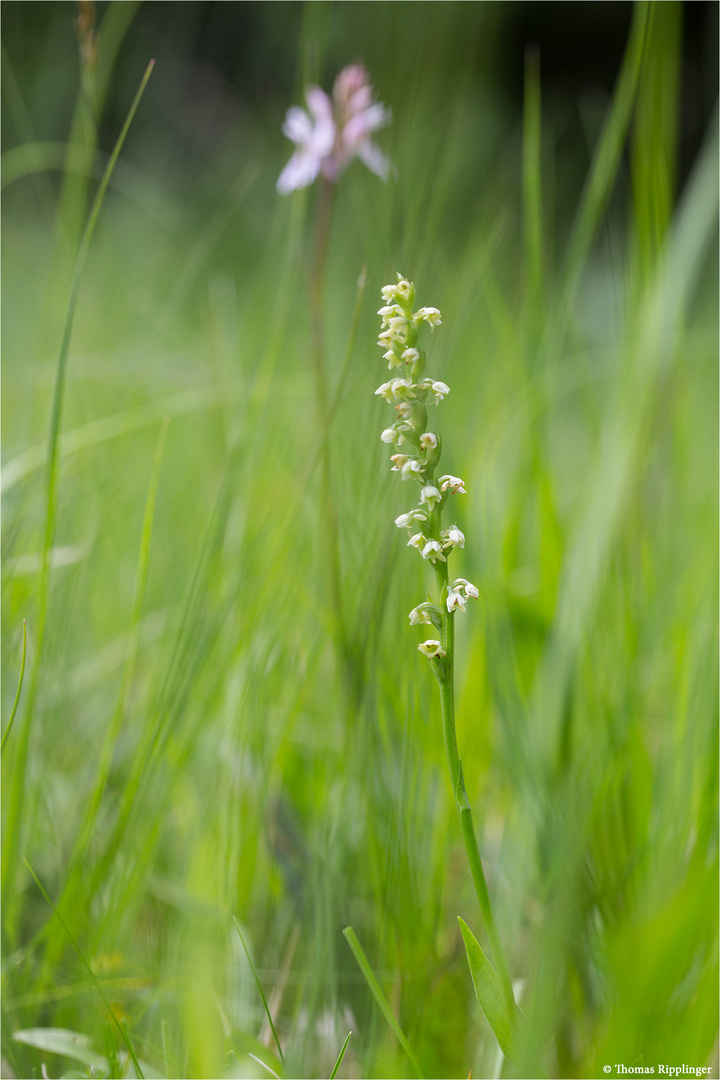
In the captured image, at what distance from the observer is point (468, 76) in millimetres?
591

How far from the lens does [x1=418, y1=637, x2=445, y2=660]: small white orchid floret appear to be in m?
0.29

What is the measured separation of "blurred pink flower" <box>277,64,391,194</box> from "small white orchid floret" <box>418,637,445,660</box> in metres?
0.60

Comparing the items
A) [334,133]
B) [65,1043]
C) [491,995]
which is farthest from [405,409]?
[334,133]

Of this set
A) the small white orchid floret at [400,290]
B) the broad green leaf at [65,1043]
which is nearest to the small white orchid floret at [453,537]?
the small white orchid floret at [400,290]

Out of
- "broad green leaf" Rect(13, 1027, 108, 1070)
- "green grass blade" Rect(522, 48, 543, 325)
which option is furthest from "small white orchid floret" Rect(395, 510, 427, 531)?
"green grass blade" Rect(522, 48, 543, 325)

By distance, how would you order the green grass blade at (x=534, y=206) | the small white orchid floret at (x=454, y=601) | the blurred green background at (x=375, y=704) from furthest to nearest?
the green grass blade at (x=534, y=206), the blurred green background at (x=375, y=704), the small white orchid floret at (x=454, y=601)

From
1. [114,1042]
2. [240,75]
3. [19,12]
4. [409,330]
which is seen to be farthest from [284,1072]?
[19,12]

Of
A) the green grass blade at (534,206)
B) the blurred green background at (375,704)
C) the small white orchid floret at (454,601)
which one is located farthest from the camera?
the green grass blade at (534,206)

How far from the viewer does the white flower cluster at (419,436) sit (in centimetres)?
29

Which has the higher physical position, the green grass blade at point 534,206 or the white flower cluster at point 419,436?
the green grass blade at point 534,206

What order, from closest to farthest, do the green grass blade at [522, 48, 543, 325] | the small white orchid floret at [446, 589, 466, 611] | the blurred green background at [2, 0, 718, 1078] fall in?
the small white orchid floret at [446, 589, 466, 611] → the blurred green background at [2, 0, 718, 1078] → the green grass blade at [522, 48, 543, 325]

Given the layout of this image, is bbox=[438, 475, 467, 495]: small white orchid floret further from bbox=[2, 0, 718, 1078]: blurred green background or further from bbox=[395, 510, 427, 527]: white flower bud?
bbox=[2, 0, 718, 1078]: blurred green background

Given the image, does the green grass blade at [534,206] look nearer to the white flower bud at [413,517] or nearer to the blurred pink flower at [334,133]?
the blurred pink flower at [334,133]

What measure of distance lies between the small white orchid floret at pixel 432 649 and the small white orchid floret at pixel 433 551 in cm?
3
